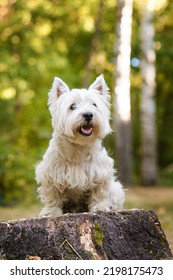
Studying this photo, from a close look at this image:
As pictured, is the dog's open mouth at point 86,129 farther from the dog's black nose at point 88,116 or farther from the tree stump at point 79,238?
the tree stump at point 79,238

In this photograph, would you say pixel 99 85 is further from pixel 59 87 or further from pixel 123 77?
pixel 123 77

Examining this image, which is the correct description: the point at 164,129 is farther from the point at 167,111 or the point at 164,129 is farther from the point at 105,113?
the point at 105,113

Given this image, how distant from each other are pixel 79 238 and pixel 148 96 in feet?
→ 45.0

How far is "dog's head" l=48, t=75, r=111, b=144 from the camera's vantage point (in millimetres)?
6387

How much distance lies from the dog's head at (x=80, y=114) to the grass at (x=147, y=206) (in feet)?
8.71

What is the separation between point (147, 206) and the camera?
43.2ft

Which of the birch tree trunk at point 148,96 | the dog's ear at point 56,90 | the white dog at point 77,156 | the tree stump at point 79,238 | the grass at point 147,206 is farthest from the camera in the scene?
the birch tree trunk at point 148,96

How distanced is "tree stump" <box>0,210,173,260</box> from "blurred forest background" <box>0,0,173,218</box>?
28.4 ft

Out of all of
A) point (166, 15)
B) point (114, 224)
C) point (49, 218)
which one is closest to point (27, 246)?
point (49, 218)

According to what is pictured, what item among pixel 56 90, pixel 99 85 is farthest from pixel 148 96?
pixel 56 90

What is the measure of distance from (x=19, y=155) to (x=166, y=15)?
10274mm

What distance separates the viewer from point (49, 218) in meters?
6.00

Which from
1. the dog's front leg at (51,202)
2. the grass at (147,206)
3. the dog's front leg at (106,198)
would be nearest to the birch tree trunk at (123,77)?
the grass at (147,206)

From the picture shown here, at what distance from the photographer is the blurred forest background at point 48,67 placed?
15.9 m
